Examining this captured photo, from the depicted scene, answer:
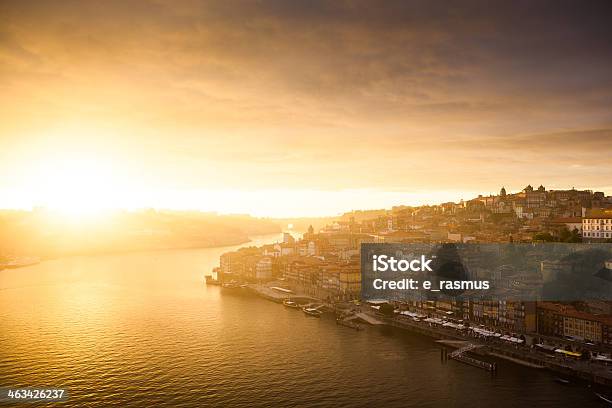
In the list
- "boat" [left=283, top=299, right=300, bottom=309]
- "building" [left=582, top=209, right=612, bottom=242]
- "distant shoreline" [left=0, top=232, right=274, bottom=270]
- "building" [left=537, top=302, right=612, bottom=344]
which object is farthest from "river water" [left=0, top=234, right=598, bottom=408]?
A: "distant shoreline" [left=0, top=232, right=274, bottom=270]

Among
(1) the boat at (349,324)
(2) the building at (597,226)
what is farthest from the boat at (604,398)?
(2) the building at (597,226)

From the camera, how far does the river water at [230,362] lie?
16547 mm

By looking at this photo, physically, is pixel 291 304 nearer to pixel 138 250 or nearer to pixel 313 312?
pixel 313 312

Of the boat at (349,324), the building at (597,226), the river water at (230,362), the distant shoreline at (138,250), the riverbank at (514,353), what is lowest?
the river water at (230,362)

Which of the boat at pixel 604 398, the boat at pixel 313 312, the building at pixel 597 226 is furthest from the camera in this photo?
the building at pixel 597 226

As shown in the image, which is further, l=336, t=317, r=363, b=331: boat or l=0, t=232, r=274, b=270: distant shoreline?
l=0, t=232, r=274, b=270: distant shoreline

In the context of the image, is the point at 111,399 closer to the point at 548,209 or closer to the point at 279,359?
the point at 279,359

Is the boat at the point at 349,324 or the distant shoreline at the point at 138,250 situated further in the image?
the distant shoreline at the point at 138,250

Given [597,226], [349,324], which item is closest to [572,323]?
[349,324]

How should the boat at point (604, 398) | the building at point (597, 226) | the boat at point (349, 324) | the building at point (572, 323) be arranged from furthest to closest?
the building at point (597, 226) < the boat at point (349, 324) < the building at point (572, 323) < the boat at point (604, 398)

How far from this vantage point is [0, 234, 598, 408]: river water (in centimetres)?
1655

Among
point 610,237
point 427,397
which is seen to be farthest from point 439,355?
point 610,237

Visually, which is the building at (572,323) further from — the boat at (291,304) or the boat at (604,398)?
the boat at (291,304)

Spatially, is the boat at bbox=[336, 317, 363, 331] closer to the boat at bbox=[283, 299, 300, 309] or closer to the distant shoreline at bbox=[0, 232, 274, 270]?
the boat at bbox=[283, 299, 300, 309]
